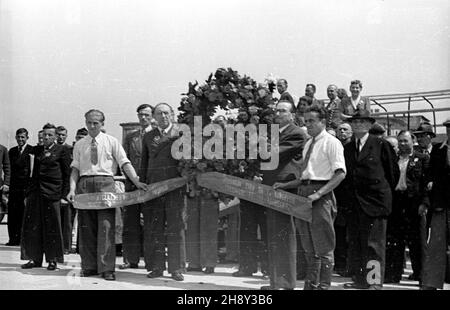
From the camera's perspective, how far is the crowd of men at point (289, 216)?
7.02 meters

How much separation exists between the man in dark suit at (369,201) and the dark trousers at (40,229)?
3.84 meters

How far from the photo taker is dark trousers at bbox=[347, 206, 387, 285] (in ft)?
24.1

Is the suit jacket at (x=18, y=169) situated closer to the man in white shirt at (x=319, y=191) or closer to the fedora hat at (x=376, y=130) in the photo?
the fedora hat at (x=376, y=130)

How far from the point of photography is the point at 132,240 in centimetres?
912

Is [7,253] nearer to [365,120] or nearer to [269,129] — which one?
[269,129]

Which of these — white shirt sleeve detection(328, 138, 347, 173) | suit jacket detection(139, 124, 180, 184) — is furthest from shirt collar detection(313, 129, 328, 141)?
suit jacket detection(139, 124, 180, 184)

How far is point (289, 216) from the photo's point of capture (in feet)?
23.5

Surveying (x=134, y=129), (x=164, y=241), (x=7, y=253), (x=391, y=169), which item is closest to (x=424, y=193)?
(x=391, y=169)

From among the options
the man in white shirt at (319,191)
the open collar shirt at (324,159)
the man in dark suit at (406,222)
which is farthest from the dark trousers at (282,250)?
the man in dark suit at (406,222)

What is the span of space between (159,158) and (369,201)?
8.38 feet

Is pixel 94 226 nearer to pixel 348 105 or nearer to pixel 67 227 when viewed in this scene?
pixel 67 227

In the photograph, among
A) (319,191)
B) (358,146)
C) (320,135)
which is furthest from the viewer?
(358,146)

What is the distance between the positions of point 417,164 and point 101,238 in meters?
3.93

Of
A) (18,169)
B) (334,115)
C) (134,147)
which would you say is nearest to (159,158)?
(134,147)
